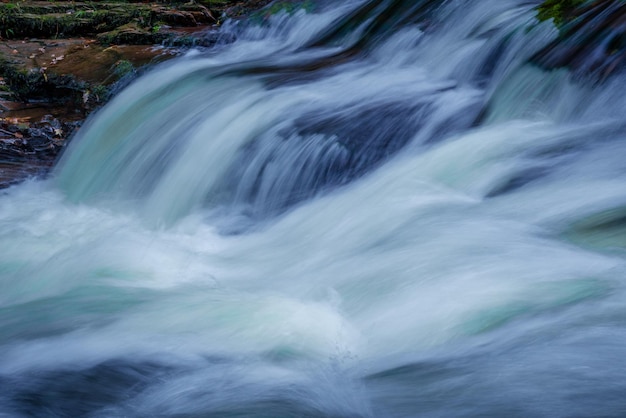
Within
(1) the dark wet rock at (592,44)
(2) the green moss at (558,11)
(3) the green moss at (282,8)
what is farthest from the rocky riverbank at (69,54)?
(1) the dark wet rock at (592,44)

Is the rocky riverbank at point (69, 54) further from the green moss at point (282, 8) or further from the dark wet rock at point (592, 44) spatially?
the dark wet rock at point (592, 44)

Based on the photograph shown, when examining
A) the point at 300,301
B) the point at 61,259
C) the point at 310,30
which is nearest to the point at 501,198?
the point at 300,301

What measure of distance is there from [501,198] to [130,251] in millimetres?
2136

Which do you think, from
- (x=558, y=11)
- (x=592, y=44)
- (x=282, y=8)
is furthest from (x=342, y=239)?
(x=282, y=8)

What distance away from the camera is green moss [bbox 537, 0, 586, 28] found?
5320 millimetres

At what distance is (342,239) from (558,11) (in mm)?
2374

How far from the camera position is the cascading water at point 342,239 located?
9.96 feet

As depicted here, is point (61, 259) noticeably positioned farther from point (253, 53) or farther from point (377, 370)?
point (253, 53)

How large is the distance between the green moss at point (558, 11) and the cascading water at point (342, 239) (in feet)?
0.31

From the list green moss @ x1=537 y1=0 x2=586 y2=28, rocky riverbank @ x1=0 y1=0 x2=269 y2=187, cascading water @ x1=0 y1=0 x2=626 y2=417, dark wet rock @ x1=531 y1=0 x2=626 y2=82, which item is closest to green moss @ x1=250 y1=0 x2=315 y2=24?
rocky riverbank @ x1=0 y1=0 x2=269 y2=187

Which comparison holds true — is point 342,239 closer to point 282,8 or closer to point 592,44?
point 592,44

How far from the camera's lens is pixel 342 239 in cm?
438

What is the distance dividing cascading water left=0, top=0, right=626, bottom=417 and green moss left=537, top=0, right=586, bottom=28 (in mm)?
94

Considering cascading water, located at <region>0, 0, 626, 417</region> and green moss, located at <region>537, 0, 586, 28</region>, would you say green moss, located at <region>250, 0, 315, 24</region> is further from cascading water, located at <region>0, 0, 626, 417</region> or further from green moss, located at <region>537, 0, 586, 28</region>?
green moss, located at <region>537, 0, 586, 28</region>
